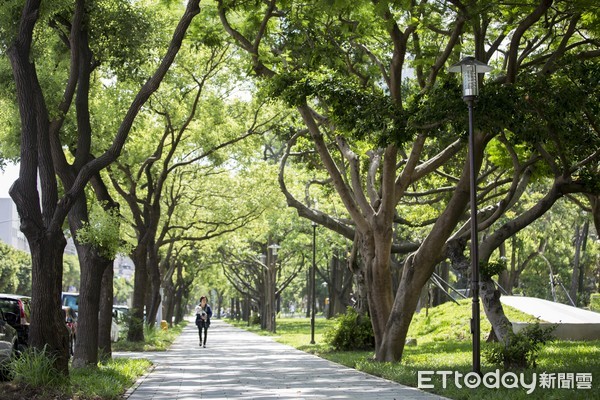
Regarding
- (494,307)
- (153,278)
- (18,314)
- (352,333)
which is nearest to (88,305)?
(18,314)

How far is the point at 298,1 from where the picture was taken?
17.4 metres

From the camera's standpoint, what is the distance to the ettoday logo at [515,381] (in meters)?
12.4

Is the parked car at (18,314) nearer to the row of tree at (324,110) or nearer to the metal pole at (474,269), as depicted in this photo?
the row of tree at (324,110)

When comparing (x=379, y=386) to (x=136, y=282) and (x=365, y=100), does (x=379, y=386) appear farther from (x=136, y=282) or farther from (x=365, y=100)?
(x=136, y=282)

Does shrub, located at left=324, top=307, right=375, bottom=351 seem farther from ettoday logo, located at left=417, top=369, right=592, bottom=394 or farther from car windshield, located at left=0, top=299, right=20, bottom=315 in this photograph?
ettoday logo, located at left=417, top=369, right=592, bottom=394

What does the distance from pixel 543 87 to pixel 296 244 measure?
3437cm

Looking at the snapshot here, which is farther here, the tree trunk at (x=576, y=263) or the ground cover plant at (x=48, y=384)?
the tree trunk at (x=576, y=263)

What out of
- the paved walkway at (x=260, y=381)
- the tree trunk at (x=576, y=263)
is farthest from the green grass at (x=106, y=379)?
the tree trunk at (x=576, y=263)

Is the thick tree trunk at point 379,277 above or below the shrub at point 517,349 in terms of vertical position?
above

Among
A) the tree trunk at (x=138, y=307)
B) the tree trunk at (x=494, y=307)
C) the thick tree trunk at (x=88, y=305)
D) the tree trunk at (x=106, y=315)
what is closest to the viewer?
the thick tree trunk at (x=88, y=305)

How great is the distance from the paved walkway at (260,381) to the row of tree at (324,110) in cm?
178

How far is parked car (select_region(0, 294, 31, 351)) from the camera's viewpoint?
711 inches

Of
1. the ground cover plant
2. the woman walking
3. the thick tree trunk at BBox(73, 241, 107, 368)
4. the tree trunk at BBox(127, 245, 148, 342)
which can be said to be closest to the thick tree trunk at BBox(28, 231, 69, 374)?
the ground cover plant

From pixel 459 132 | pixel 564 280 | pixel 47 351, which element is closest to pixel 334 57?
pixel 459 132
